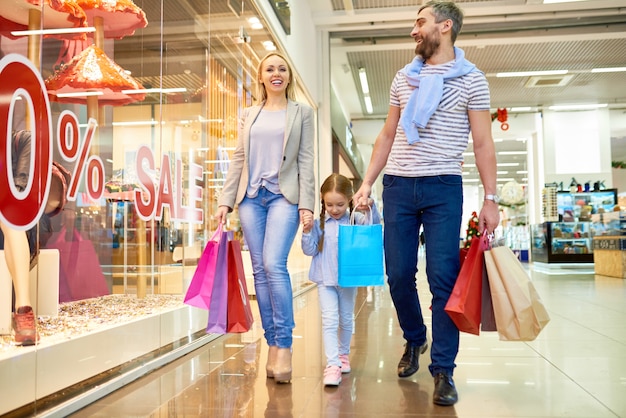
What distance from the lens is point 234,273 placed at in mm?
2424

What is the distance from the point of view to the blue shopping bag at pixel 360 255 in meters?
2.33

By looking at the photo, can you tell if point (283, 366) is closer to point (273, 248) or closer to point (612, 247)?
point (273, 248)

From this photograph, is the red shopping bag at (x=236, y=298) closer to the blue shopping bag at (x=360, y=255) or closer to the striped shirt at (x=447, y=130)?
the blue shopping bag at (x=360, y=255)

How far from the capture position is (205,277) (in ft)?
7.80

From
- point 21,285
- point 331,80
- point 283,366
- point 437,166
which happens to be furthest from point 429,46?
point 331,80

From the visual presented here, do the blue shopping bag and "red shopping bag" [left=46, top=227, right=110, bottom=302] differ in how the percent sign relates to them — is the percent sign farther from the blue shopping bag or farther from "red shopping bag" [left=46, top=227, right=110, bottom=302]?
the blue shopping bag

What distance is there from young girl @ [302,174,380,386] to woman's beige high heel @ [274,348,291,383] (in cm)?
17

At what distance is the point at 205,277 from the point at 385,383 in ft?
2.69

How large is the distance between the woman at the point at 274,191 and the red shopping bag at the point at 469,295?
2.20 ft

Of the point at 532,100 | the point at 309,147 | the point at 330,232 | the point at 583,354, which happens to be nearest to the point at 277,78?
the point at 309,147

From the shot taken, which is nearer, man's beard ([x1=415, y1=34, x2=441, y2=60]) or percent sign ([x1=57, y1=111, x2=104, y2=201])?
percent sign ([x1=57, y1=111, x2=104, y2=201])

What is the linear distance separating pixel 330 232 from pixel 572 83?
1245 cm

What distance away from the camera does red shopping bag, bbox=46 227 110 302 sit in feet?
8.14

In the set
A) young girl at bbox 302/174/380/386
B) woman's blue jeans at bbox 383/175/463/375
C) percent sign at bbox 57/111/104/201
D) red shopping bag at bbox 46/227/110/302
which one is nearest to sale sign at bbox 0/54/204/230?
percent sign at bbox 57/111/104/201
